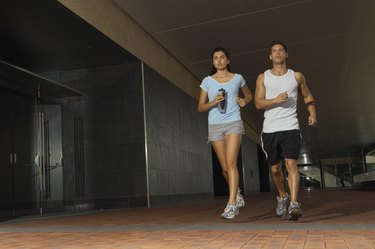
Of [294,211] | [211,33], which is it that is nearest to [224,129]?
[294,211]

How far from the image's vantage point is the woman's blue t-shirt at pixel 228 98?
17.1 ft

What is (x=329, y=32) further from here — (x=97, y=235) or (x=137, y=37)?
(x=97, y=235)

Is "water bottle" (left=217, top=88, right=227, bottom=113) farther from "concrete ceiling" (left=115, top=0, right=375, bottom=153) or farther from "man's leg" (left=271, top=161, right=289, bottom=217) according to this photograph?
"concrete ceiling" (left=115, top=0, right=375, bottom=153)

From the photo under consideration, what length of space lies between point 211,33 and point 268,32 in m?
1.43

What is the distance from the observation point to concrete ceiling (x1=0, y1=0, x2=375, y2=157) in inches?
331

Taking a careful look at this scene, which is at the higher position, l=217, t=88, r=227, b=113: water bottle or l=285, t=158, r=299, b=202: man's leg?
l=217, t=88, r=227, b=113: water bottle

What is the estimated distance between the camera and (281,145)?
5.05 m

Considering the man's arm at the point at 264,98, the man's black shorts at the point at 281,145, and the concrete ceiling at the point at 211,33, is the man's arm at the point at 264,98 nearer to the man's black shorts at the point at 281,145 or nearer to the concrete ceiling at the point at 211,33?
the man's black shorts at the point at 281,145

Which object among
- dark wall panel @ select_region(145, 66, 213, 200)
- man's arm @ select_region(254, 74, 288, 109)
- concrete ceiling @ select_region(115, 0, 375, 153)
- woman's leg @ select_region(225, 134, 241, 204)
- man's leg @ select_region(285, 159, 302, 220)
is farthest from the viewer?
dark wall panel @ select_region(145, 66, 213, 200)

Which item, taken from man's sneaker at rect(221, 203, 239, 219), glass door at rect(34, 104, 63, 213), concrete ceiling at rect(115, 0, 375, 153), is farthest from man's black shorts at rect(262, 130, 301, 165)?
glass door at rect(34, 104, 63, 213)

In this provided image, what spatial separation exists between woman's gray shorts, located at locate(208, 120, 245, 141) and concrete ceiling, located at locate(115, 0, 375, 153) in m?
4.72

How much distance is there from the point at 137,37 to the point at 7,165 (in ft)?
12.6

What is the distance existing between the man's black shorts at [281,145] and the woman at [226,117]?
0.33 metres

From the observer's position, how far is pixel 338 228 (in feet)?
13.9
